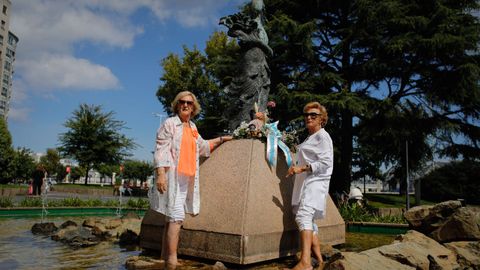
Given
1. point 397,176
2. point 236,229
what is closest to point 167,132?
point 236,229

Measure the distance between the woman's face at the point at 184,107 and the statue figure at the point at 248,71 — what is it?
114 inches

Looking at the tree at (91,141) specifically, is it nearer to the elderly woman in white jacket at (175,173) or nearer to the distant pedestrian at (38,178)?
the distant pedestrian at (38,178)

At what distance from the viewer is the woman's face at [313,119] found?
4062mm

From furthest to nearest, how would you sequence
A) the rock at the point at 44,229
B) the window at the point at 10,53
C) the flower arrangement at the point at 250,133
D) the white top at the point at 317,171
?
the window at the point at 10,53
the rock at the point at 44,229
the flower arrangement at the point at 250,133
the white top at the point at 317,171

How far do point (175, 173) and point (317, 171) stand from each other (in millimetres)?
1470

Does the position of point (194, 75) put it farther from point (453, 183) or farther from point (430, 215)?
point (430, 215)

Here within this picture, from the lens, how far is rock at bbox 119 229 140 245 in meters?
5.75

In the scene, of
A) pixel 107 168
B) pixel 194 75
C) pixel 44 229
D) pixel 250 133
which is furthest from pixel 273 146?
pixel 107 168

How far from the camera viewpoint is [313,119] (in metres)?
4.07

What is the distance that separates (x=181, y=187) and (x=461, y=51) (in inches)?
649

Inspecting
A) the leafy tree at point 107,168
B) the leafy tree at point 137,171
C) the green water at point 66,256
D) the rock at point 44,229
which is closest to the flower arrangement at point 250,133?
the green water at point 66,256

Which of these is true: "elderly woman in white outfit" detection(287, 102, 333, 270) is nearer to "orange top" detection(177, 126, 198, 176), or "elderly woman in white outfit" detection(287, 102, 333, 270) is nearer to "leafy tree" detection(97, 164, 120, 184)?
"orange top" detection(177, 126, 198, 176)

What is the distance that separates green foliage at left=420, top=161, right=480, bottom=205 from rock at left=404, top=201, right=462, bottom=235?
847 inches

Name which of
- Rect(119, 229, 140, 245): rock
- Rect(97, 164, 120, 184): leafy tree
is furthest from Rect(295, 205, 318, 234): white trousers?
Rect(97, 164, 120, 184): leafy tree
